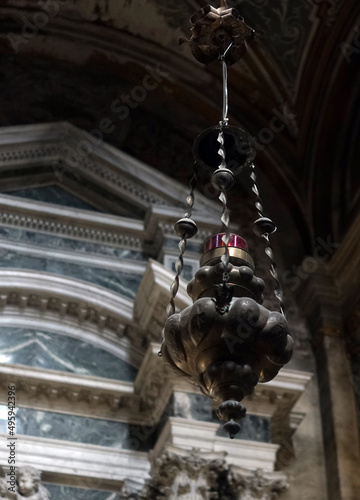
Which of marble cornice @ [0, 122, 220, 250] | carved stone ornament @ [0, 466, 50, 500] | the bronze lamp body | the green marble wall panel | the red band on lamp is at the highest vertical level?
marble cornice @ [0, 122, 220, 250]

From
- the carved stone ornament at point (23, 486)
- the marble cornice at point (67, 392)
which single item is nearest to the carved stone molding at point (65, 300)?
the marble cornice at point (67, 392)

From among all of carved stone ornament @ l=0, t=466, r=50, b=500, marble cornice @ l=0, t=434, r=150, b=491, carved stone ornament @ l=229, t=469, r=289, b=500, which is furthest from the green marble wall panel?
carved stone ornament @ l=229, t=469, r=289, b=500

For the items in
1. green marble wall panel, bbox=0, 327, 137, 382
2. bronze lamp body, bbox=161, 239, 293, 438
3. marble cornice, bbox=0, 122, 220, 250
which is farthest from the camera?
marble cornice, bbox=0, 122, 220, 250

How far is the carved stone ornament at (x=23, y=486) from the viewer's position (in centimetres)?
588

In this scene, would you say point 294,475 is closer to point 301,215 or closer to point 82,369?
point 82,369

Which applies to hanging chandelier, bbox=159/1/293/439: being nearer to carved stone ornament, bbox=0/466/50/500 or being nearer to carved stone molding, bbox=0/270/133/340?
carved stone ornament, bbox=0/466/50/500

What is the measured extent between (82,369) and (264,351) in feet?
12.0

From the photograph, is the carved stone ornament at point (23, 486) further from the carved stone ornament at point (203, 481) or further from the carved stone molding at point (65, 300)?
the carved stone molding at point (65, 300)

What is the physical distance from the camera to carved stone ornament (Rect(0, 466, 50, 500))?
19.3 ft

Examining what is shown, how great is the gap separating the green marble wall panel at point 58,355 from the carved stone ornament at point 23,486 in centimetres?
87

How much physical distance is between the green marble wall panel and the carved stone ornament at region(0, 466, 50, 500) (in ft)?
2.84

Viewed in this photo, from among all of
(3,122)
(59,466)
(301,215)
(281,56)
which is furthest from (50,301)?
(281,56)

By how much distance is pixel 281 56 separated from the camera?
354 inches

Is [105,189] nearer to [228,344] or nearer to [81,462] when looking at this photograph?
[81,462]
